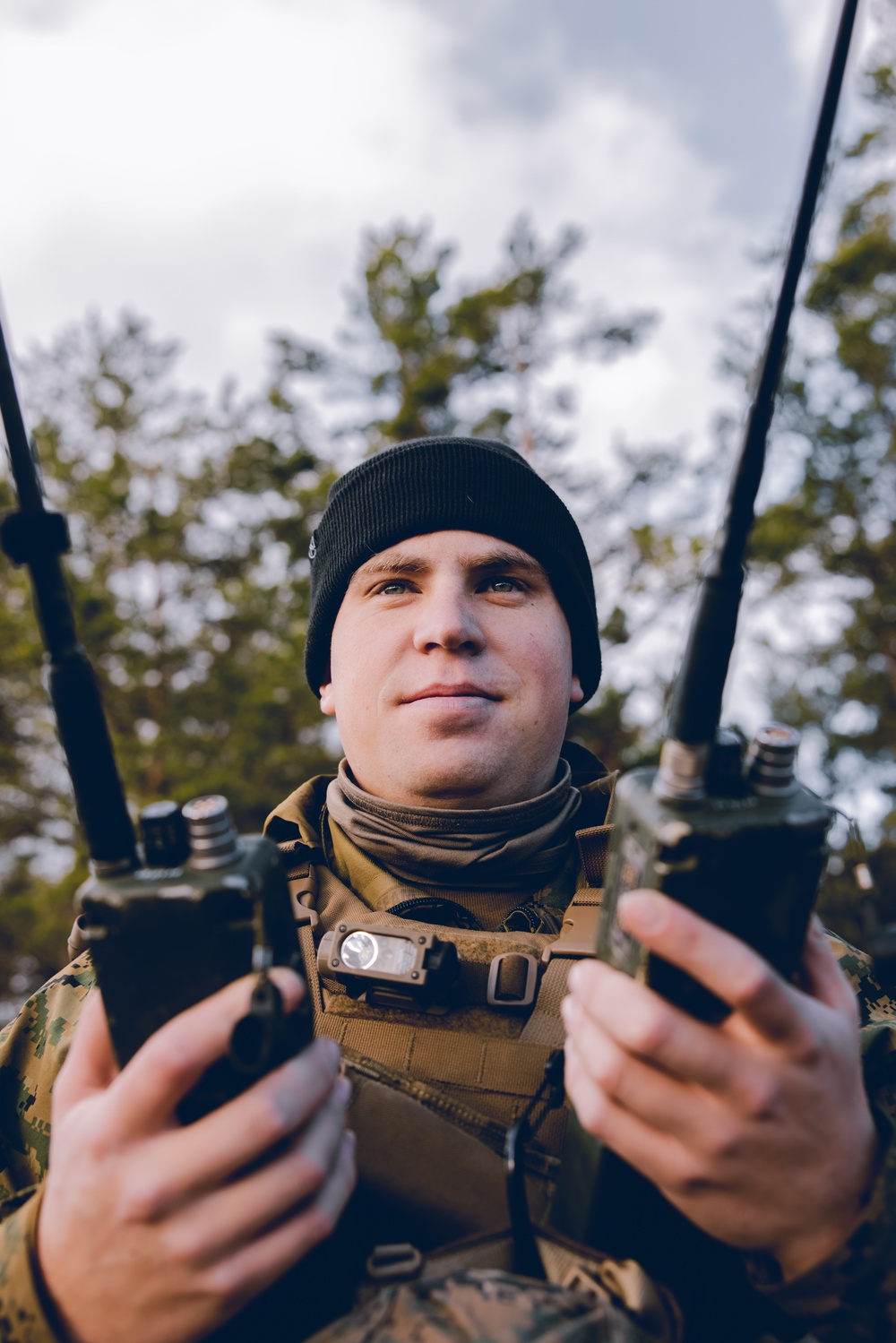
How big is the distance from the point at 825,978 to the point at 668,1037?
371 mm

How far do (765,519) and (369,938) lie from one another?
1463cm

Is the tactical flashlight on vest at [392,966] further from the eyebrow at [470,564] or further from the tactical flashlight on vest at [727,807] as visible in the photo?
the eyebrow at [470,564]

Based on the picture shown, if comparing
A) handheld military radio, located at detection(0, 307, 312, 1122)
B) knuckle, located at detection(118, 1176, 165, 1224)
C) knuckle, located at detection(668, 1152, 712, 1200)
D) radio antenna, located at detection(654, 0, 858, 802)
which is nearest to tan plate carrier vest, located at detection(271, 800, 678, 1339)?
knuckle, located at detection(668, 1152, 712, 1200)

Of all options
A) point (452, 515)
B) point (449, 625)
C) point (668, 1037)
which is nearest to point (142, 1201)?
point (668, 1037)

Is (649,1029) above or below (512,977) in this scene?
above

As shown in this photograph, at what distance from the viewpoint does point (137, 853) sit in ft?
4.36

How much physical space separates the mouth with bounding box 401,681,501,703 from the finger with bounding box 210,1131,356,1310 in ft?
4.43

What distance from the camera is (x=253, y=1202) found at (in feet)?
3.68

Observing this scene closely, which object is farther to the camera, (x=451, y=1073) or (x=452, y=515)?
(x=452, y=515)

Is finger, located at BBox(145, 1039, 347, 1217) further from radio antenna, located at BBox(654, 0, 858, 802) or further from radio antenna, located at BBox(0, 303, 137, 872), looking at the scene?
radio antenna, located at BBox(654, 0, 858, 802)

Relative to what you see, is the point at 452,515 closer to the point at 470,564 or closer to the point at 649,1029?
the point at 470,564

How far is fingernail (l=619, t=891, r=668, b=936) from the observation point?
1112 mm

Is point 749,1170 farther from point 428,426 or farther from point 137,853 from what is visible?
point 428,426

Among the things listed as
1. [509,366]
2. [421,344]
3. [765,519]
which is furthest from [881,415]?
[421,344]
